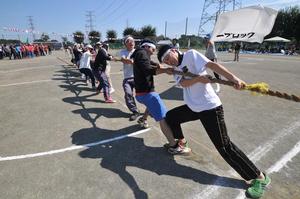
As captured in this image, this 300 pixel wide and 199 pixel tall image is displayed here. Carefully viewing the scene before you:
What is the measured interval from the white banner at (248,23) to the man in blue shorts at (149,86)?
4.35 ft

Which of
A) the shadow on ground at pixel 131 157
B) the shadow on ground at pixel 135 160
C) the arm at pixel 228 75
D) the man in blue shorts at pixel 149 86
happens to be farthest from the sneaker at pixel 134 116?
the arm at pixel 228 75

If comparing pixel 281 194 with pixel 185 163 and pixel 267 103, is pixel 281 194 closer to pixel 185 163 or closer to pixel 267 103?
pixel 185 163

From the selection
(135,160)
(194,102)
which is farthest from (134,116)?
(194,102)

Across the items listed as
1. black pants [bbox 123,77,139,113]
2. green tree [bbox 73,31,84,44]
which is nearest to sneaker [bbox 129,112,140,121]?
black pants [bbox 123,77,139,113]

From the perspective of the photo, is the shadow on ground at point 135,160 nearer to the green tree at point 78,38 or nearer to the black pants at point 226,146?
the black pants at point 226,146

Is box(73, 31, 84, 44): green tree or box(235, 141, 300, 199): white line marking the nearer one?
box(235, 141, 300, 199): white line marking

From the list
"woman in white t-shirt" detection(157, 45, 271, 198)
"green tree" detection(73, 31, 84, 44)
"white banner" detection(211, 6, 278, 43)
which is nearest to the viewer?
"woman in white t-shirt" detection(157, 45, 271, 198)

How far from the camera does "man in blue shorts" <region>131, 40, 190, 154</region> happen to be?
3.98 meters

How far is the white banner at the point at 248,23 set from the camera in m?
3.57

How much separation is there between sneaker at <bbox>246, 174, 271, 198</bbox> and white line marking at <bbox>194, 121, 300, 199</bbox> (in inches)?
15.3

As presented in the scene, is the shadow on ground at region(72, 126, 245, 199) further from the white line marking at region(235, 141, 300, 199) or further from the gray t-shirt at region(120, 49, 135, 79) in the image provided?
the gray t-shirt at region(120, 49, 135, 79)

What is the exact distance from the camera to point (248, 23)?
12.1 ft

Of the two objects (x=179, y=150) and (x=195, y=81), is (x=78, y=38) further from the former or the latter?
(x=195, y=81)

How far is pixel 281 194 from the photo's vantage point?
9.55 ft
